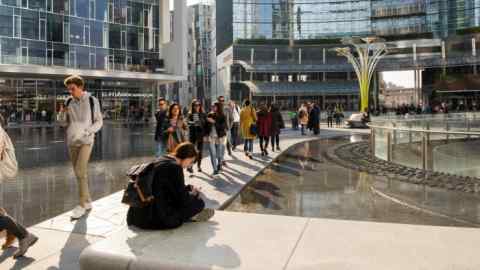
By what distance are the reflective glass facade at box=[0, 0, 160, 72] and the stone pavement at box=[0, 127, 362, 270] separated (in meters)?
33.2

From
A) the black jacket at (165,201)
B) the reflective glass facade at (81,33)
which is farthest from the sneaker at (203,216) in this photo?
the reflective glass facade at (81,33)

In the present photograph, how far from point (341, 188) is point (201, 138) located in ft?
11.7

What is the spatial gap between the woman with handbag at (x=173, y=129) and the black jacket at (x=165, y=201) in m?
4.73

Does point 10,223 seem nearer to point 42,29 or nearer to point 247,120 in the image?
point 247,120

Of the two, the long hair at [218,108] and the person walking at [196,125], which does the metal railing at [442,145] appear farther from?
the person walking at [196,125]

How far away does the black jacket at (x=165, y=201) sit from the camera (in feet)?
14.7

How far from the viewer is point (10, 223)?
4559 mm

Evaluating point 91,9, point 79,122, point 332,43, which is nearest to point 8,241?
point 79,122

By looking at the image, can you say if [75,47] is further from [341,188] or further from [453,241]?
[453,241]

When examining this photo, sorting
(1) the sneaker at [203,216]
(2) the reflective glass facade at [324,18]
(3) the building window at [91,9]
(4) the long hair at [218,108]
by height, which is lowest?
(1) the sneaker at [203,216]

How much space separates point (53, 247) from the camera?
195 inches

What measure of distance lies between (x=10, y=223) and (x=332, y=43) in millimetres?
77601

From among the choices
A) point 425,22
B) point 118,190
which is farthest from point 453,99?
point 118,190

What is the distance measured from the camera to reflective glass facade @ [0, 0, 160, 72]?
125ft
